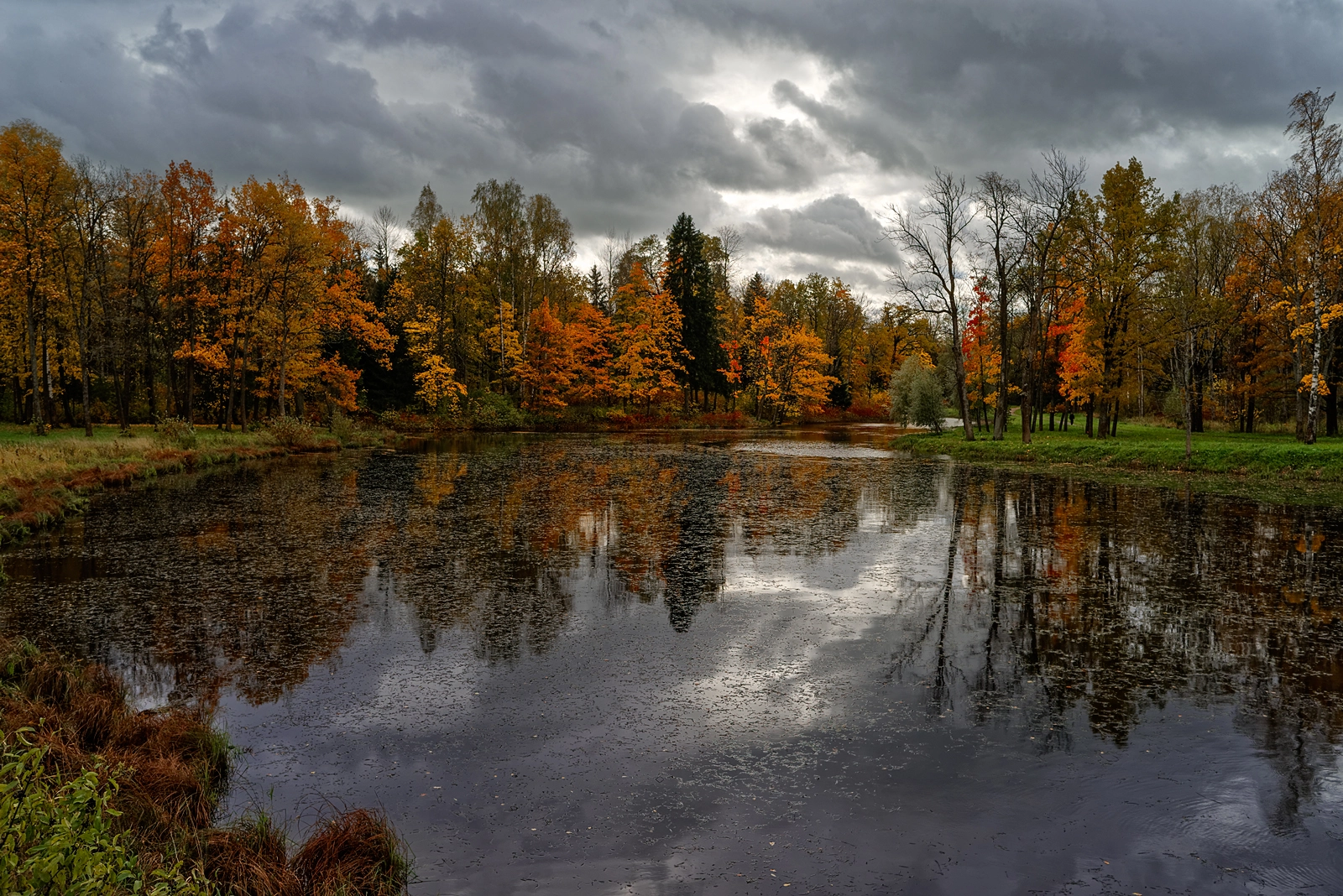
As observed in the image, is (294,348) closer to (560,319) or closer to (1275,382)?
(560,319)

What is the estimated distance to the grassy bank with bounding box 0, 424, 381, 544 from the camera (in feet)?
53.0

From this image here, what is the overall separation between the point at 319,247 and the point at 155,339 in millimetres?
12574

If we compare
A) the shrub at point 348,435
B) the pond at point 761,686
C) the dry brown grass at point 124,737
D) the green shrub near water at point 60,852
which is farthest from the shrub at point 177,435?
the green shrub near water at point 60,852

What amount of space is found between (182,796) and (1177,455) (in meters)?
28.9

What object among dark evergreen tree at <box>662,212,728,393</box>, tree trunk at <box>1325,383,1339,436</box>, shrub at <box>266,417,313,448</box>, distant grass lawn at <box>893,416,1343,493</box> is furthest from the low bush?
tree trunk at <box>1325,383,1339,436</box>

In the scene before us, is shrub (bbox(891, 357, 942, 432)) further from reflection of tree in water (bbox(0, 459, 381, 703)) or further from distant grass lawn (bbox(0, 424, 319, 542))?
reflection of tree in water (bbox(0, 459, 381, 703))

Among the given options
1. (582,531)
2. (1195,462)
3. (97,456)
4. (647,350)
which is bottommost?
(582,531)

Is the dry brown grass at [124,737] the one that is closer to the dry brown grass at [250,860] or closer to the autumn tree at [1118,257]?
the dry brown grass at [250,860]

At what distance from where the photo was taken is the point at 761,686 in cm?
726

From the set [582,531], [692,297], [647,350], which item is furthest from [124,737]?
[692,297]

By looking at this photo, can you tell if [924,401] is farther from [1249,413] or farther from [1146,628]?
[1146,628]

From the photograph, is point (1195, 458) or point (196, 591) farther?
point (1195, 458)

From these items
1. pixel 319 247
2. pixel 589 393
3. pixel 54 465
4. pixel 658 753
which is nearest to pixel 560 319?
pixel 589 393

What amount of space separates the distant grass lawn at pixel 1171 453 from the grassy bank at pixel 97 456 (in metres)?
27.8
